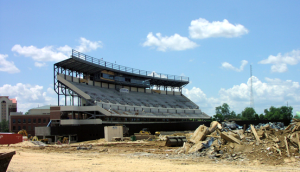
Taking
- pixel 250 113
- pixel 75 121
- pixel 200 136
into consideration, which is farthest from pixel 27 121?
pixel 250 113

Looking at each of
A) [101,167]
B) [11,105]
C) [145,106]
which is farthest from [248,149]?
[11,105]

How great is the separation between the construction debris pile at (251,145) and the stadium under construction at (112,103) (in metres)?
22.3

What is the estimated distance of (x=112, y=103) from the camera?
185ft

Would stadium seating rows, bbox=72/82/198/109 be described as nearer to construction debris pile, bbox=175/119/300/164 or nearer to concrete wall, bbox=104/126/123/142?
concrete wall, bbox=104/126/123/142

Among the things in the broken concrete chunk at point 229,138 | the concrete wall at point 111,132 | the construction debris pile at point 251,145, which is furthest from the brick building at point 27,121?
the broken concrete chunk at point 229,138

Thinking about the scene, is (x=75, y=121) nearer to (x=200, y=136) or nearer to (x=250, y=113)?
(x=200, y=136)

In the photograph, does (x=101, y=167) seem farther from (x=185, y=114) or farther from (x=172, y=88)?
(x=172, y=88)

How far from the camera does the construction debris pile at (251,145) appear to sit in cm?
1662

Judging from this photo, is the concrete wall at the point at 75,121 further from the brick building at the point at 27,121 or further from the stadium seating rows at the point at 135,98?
the brick building at the point at 27,121

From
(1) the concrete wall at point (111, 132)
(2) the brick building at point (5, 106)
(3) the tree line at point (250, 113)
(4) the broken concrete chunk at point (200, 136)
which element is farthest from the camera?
(2) the brick building at point (5, 106)

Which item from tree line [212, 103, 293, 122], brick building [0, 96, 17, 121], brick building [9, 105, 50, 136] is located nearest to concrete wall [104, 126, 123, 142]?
brick building [9, 105, 50, 136]

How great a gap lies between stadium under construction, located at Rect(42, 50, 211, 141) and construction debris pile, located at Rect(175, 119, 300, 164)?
22.3m

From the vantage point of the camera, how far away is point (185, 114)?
236 ft

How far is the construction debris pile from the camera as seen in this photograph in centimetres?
1662
